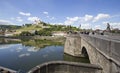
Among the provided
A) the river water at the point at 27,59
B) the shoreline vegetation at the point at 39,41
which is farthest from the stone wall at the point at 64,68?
the shoreline vegetation at the point at 39,41

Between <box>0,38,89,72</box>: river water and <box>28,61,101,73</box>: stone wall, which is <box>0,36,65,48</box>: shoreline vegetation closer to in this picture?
<box>0,38,89,72</box>: river water

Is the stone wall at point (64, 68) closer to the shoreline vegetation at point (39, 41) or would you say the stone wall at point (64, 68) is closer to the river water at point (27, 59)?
the river water at point (27, 59)

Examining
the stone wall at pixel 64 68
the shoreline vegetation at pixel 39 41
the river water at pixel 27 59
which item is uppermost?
the stone wall at pixel 64 68

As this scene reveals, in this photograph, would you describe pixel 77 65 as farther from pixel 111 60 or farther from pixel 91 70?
pixel 111 60

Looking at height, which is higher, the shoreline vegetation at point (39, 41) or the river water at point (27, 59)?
the river water at point (27, 59)

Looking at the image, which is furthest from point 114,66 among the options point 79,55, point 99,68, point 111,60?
point 79,55

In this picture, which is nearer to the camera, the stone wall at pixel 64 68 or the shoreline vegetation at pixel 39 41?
the stone wall at pixel 64 68

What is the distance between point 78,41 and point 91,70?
2213cm

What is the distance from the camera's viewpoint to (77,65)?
39.0 ft

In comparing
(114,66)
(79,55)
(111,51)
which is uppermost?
(111,51)

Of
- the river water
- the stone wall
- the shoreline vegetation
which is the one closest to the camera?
the stone wall

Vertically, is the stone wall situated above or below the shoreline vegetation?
above

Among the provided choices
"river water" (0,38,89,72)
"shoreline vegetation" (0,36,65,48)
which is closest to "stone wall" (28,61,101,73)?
"river water" (0,38,89,72)

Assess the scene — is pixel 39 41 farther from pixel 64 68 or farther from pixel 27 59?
pixel 64 68
